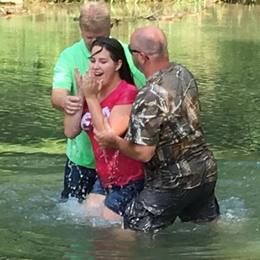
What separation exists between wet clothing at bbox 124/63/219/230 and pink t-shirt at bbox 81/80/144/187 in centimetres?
19

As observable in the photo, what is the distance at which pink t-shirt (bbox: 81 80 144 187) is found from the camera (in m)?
5.42

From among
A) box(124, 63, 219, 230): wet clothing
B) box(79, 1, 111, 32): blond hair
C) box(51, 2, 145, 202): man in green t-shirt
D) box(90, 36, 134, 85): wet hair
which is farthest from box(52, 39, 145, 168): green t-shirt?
box(124, 63, 219, 230): wet clothing

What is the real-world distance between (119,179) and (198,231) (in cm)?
65

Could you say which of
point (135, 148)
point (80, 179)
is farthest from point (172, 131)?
point (80, 179)

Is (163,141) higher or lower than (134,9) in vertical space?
higher

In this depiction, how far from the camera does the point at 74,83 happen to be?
19.3ft

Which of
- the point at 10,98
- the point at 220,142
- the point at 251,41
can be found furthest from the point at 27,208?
the point at 251,41

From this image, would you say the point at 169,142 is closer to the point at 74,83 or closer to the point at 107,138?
the point at 107,138

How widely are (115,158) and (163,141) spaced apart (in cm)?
41

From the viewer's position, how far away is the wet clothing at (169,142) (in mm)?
5082

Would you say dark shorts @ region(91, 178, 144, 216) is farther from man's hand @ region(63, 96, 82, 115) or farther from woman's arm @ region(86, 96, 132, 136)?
man's hand @ region(63, 96, 82, 115)

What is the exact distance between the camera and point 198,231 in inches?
223

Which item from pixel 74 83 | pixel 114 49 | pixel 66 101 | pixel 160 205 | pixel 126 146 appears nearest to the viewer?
pixel 126 146

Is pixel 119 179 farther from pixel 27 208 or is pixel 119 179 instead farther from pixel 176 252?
pixel 27 208
